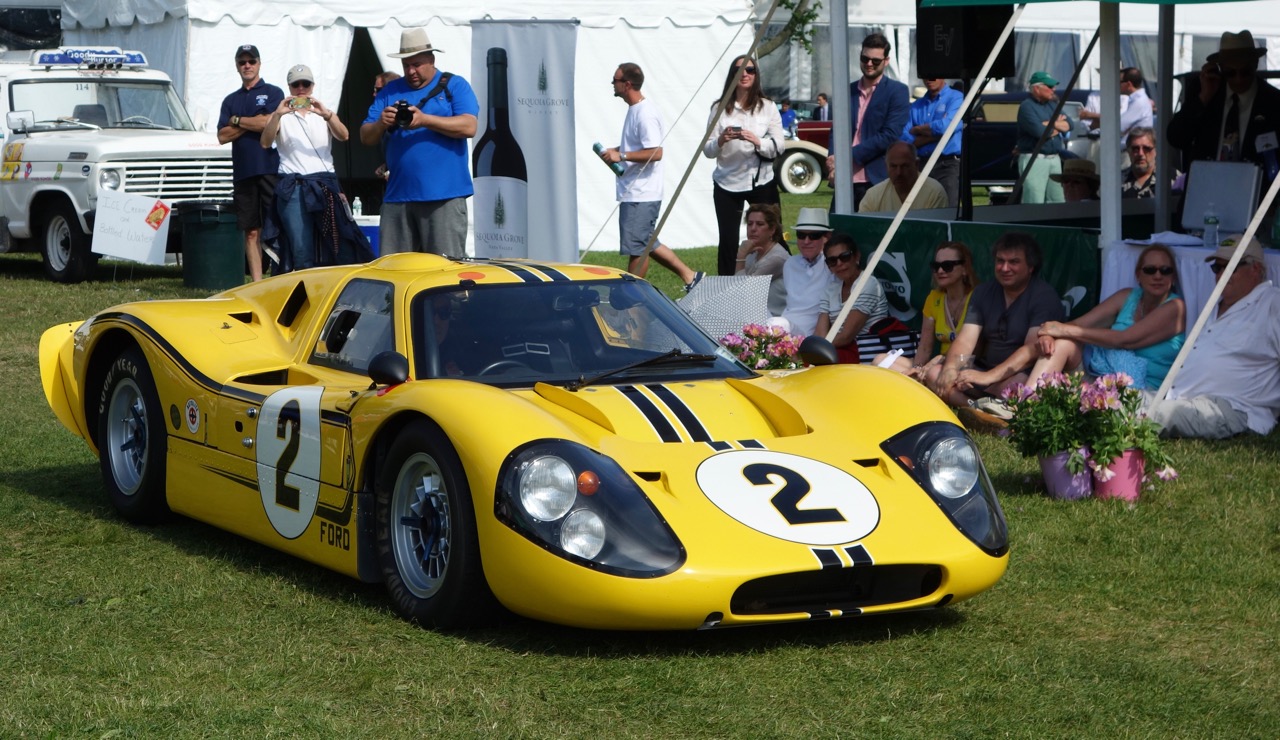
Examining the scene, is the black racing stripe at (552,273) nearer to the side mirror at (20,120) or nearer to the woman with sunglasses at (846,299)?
the woman with sunglasses at (846,299)

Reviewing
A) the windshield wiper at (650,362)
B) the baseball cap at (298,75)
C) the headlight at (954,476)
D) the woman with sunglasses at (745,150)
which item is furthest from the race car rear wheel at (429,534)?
the baseball cap at (298,75)

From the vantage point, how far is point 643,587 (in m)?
4.79

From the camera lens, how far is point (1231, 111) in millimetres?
10969

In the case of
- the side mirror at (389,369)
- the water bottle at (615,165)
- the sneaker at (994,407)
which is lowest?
the sneaker at (994,407)

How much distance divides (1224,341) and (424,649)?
17.4ft

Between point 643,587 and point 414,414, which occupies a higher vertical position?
point 414,414

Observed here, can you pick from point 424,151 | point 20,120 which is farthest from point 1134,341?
point 20,120

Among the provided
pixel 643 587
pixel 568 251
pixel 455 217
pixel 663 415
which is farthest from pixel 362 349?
pixel 568 251

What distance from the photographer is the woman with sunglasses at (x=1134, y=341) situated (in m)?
8.92

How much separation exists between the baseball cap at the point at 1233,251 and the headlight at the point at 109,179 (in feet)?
34.6

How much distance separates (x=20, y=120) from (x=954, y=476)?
13.3 m

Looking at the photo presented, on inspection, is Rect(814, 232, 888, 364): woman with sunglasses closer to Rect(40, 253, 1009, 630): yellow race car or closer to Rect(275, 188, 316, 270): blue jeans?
Rect(40, 253, 1009, 630): yellow race car

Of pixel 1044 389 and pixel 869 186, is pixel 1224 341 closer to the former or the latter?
pixel 1044 389

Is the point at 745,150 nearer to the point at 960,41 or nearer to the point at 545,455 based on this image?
the point at 960,41
